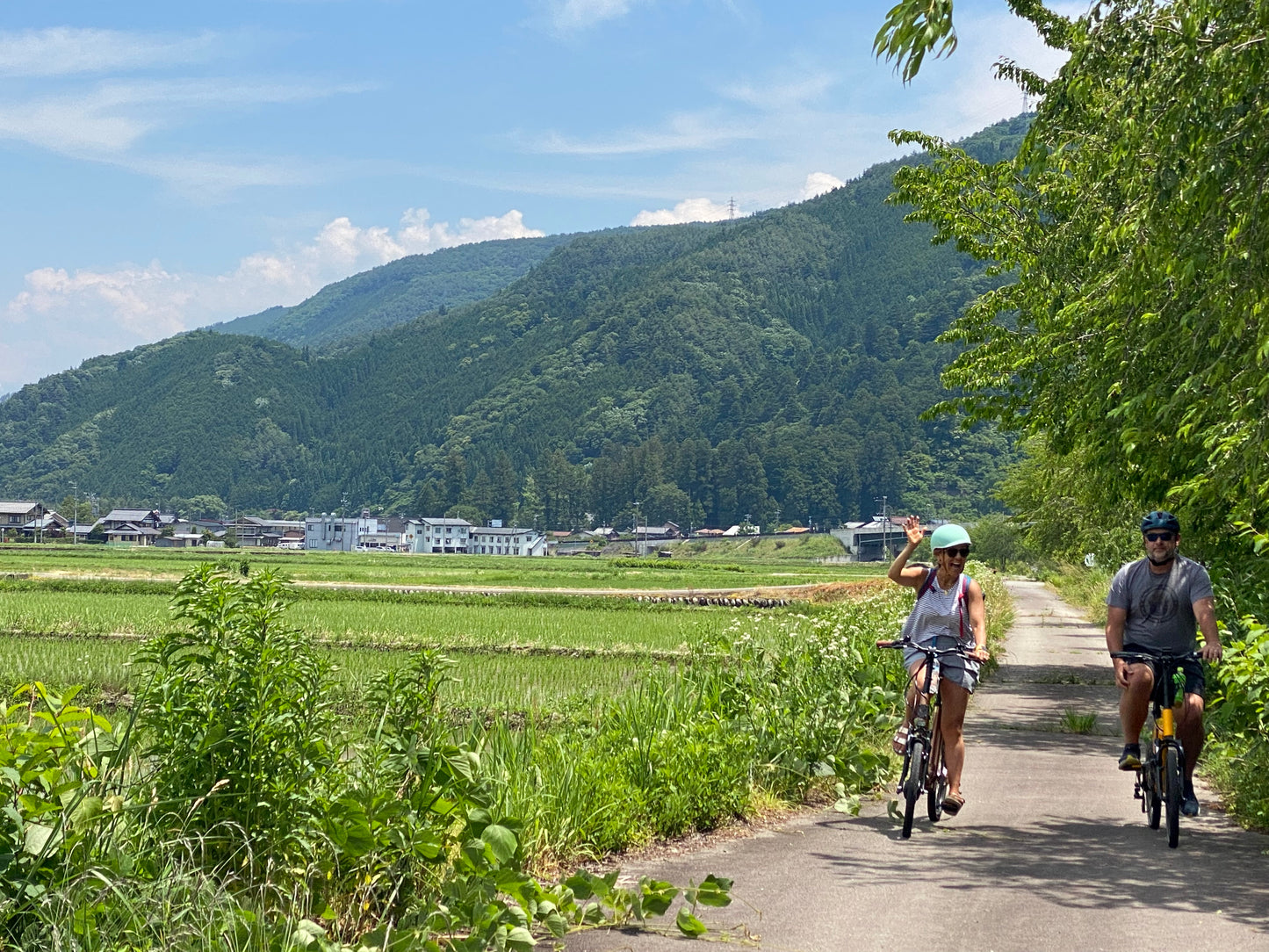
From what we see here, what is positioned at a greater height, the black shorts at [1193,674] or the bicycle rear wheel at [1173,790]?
the black shorts at [1193,674]

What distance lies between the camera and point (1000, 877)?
270 inches

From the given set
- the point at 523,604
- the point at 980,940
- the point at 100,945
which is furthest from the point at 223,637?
the point at 523,604

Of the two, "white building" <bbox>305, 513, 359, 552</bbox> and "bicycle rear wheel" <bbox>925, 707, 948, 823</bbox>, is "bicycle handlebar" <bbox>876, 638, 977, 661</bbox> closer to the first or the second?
"bicycle rear wheel" <bbox>925, 707, 948, 823</bbox>

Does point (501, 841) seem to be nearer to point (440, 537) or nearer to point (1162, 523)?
point (1162, 523)

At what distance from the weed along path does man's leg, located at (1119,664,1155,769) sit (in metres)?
A: 0.65

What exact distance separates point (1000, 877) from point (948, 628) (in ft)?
6.54

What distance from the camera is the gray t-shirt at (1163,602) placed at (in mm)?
8234

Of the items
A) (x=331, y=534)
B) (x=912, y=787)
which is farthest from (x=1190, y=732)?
(x=331, y=534)

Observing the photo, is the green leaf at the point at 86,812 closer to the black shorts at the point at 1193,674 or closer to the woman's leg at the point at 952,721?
the woman's leg at the point at 952,721

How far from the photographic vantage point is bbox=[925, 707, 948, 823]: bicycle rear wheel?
8453 mm

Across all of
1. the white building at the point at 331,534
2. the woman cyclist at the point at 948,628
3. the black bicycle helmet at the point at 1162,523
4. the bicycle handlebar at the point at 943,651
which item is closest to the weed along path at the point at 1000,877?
the woman cyclist at the point at 948,628

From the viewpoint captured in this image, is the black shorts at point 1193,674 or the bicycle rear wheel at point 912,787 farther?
the black shorts at point 1193,674

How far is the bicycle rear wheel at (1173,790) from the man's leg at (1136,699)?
1.05ft

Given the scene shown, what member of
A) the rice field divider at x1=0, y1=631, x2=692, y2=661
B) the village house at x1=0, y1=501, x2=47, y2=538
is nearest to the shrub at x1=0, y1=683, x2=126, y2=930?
the rice field divider at x1=0, y1=631, x2=692, y2=661
